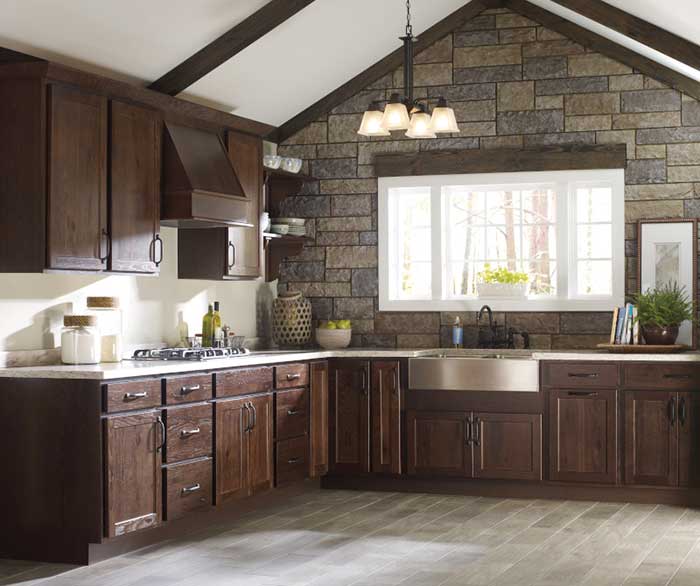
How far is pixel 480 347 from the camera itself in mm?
7188

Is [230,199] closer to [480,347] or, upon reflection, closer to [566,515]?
[480,347]

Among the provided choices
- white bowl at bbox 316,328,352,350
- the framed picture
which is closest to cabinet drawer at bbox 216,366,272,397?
white bowl at bbox 316,328,352,350

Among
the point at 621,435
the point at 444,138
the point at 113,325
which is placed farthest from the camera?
the point at 444,138

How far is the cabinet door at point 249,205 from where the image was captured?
645 cm

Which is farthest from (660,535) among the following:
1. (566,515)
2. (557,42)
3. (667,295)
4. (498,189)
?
(557,42)

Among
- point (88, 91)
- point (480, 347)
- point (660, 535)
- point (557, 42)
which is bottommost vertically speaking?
point (660, 535)

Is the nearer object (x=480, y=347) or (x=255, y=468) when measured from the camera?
(x=255, y=468)

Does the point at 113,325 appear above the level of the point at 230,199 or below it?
below

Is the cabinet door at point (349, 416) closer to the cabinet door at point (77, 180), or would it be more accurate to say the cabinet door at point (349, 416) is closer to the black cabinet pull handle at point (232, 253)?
the black cabinet pull handle at point (232, 253)

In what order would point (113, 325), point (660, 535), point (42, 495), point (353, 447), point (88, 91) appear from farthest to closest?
point (353, 447), point (113, 325), point (660, 535), point (88, 91), point (42, 495)

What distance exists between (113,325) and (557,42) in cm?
349

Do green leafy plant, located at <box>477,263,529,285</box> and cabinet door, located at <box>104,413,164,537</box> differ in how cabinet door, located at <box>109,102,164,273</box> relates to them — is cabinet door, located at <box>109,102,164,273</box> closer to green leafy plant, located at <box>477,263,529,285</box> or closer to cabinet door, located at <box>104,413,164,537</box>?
cabinet door, located at <box>104,413,164,537</box>

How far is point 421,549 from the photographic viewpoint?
509 centimetres

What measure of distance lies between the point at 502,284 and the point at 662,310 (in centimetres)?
112
